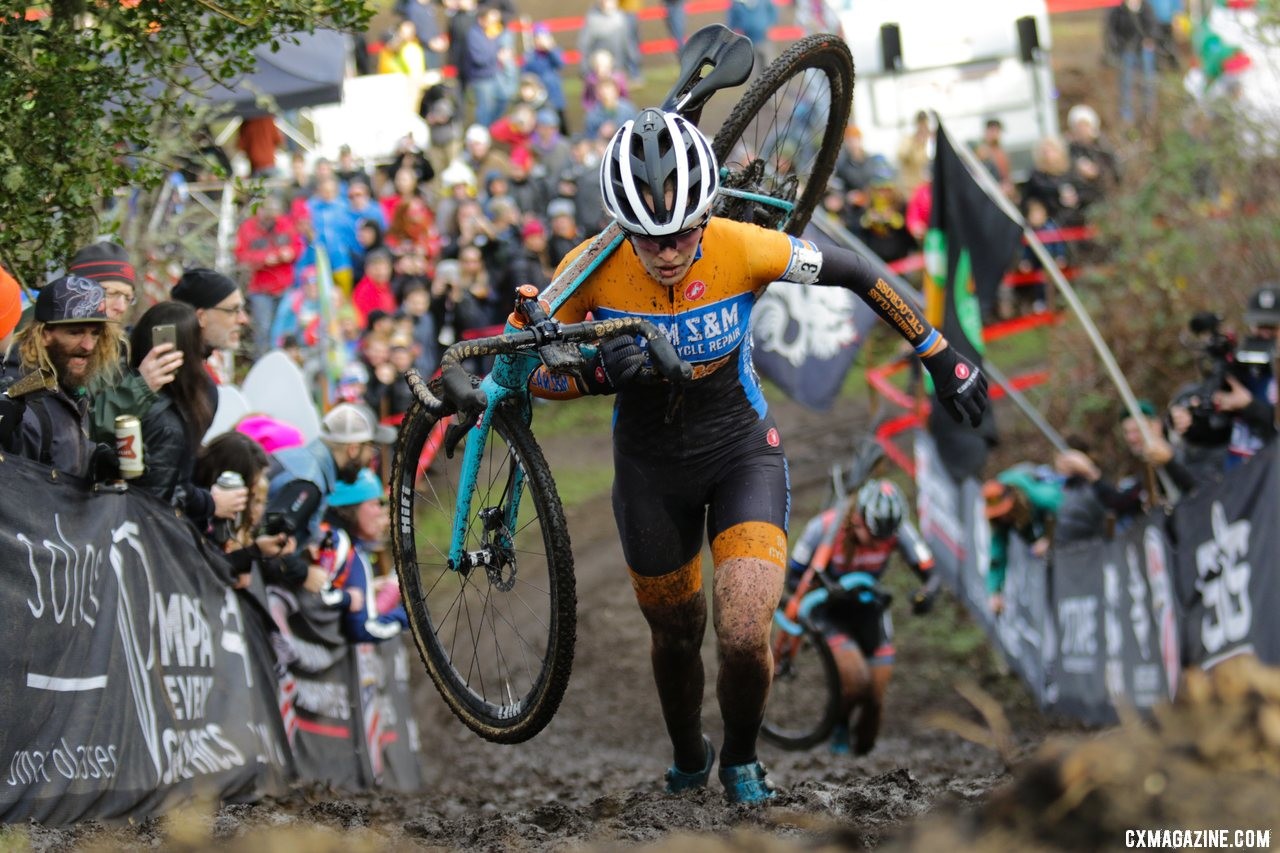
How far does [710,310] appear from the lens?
21.1 feet

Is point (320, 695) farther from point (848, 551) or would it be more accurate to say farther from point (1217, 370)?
point (1217, 370)

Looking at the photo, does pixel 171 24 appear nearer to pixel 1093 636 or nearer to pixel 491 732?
pixel 491 732

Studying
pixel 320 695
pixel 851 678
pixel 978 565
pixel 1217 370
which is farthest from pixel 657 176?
pixel 978 565

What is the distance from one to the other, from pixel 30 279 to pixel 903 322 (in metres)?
3.94

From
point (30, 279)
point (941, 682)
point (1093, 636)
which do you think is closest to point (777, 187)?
point (30, 279)

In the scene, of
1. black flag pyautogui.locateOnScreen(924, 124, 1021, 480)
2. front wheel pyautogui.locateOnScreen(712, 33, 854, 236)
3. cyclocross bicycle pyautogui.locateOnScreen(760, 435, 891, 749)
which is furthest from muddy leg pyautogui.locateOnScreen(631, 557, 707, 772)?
black flag pyautogui.locateOnScreen(924, 124, 1021, 480)

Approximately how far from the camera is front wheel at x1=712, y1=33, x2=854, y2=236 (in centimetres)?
726

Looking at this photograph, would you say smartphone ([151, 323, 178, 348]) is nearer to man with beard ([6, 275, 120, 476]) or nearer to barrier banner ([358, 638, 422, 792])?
man with beard ([6, 275, 120, 476])

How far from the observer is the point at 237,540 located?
8.38 meters

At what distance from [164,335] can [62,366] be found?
0.61 metres

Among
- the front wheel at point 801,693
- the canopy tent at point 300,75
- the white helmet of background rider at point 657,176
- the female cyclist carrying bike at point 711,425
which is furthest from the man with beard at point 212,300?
the canopy tent at point 300,75

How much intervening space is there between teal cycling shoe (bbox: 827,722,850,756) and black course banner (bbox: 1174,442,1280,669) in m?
2.60

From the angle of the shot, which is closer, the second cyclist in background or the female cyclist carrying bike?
the female cyclist carrying bike

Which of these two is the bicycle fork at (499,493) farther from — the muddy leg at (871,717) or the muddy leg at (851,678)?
the muddy leg at (871,717)
